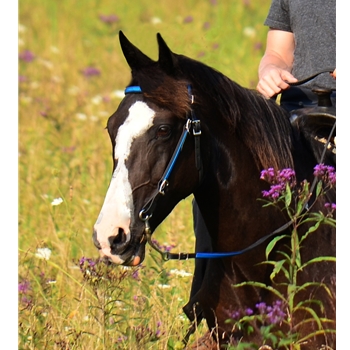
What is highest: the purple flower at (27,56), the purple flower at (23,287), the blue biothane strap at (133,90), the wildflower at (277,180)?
the purple flower at (27,56)

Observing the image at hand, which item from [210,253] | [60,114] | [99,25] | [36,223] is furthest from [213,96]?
[99,25]

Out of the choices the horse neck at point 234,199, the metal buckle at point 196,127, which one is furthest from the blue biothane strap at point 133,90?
the horse neck at point 234,199

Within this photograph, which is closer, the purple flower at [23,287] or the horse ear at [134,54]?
the horse ear at [134,54]

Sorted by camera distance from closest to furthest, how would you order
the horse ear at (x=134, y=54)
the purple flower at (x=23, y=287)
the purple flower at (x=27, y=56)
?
the horse ear at (x=134, y=54)
the purple flower at (x=23, y=287)
the purple flower at (x=27, y=56)

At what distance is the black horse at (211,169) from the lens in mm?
3432

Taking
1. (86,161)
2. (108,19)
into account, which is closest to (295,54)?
(86,161)

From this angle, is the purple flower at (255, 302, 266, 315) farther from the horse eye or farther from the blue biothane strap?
the blue biothane strap

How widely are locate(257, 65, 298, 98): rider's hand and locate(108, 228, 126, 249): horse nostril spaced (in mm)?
1219

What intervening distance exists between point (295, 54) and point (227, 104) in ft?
3.55

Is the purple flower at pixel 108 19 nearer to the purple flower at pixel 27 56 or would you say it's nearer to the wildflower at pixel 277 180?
the purple flower at pixel 27 56

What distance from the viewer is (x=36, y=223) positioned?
6.75 metres

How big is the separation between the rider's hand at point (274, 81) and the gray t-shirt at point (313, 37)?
0.87 ft

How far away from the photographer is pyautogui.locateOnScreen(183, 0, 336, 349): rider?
165 inches

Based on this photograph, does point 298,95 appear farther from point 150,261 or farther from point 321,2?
point 150,261
